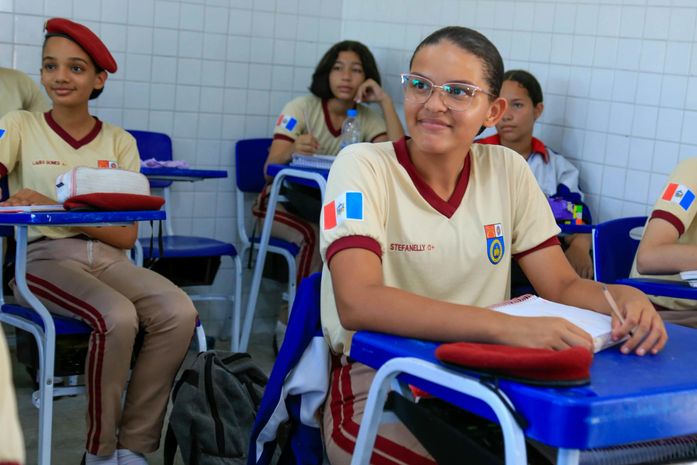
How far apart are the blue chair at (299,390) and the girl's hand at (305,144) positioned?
99.0 inches

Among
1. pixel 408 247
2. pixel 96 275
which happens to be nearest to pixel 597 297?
pixel 408 247

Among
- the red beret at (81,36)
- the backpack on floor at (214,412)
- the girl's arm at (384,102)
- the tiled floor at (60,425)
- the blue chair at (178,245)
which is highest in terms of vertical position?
the red beret at (81,36)

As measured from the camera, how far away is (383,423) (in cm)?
170

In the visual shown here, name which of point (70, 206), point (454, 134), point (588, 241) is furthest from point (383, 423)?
point (588, 241)

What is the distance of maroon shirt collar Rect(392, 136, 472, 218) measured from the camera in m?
1.96

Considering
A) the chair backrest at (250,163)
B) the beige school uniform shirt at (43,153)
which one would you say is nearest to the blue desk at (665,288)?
the beige school uniform shirt at (43,153)

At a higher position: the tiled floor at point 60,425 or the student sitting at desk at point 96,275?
→ the student sitting at desk at point 96,275

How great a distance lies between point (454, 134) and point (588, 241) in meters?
2.05

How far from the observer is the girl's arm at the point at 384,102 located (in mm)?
4688

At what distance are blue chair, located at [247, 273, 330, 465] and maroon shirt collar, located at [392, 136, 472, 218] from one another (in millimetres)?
287

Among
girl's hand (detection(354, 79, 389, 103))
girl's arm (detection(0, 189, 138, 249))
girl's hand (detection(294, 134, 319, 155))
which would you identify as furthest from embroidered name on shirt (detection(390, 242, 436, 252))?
girl's hand (detection(354, 79, 389, 103))

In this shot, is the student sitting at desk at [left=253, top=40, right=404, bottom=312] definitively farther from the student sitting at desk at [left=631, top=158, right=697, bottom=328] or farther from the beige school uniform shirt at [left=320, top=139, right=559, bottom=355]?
the beige school uniform shirt at [left=320, top=139, right=559, bottom=355]

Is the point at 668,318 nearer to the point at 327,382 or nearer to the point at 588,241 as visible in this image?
the point at 588,241

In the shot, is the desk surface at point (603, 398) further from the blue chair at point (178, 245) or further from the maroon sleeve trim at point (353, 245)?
the blue chair at point (178, 245)
